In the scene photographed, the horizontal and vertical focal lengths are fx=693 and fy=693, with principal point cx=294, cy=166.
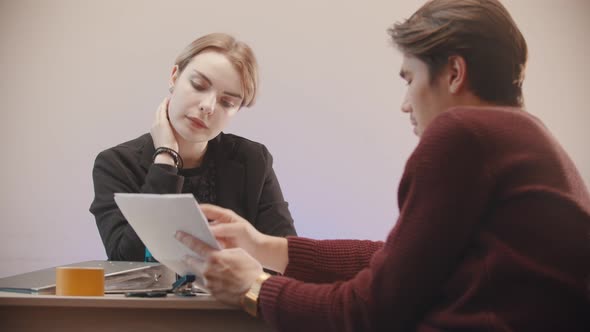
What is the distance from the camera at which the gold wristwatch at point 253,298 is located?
1097mm

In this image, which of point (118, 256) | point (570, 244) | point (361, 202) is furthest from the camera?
point (361, 202)

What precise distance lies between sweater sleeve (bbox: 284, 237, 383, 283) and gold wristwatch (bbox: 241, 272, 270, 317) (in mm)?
216

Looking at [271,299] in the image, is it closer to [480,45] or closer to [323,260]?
[323,260]

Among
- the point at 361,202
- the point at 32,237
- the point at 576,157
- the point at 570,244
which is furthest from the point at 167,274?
the point at 576,157

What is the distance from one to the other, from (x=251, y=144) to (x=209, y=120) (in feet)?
0.98

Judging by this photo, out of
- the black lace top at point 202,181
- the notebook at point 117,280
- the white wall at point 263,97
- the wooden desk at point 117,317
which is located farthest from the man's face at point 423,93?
the white wall at point 263,97

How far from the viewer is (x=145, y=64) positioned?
305cm

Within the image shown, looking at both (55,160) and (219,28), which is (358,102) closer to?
(219,28)

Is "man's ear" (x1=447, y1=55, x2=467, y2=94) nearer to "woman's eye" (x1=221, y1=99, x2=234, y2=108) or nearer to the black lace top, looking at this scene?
"woman's eye" (x1=221, y1=99, x2=234, y2=108)

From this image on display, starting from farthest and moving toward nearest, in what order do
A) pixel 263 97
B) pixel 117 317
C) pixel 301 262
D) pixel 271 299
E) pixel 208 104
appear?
pixel 263 97 < pixel 208 104 < pixel 301 262 < pixel 117 317 < pixel 271 299

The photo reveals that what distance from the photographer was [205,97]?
Answer: 2102 mm

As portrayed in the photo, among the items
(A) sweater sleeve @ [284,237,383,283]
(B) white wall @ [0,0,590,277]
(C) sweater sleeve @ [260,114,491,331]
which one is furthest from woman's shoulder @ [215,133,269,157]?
(C) sweater sleeve @ [260,114,491,331]

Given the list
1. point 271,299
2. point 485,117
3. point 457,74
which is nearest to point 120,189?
point 271,299

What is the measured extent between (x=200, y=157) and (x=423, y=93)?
1217 millimetres
